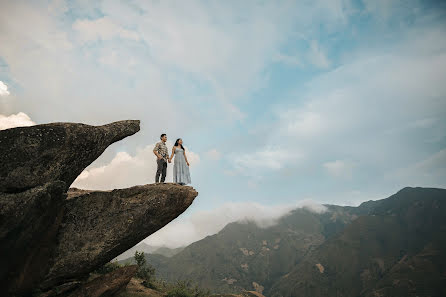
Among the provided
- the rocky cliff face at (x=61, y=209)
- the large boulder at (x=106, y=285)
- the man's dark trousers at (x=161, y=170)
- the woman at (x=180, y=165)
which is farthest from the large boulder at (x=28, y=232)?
the woman at (x=180, y=165)

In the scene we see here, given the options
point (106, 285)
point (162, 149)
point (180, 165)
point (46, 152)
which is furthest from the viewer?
point (180, 165)

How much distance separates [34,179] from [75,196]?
2.79 meters

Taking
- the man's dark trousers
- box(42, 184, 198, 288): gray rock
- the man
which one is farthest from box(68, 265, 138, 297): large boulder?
the man

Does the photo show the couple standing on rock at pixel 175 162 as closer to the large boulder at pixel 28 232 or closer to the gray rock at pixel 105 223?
the gray rock at pixel 105 223

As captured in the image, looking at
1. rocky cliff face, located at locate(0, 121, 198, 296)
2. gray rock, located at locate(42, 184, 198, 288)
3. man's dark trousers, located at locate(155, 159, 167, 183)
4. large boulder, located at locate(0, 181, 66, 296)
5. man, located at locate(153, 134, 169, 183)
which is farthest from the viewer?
man's dark trousers, located at locate(155, 159, 167, 183)

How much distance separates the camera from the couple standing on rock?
17.0m

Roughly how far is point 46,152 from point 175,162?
786 cm

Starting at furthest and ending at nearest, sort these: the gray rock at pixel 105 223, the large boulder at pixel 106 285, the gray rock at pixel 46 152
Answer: the large boulder at pixel 106 285 < the gray rock at pixel 105 223 < the gray rock at pixel 46 152

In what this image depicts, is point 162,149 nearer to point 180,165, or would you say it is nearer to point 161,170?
point 161,170

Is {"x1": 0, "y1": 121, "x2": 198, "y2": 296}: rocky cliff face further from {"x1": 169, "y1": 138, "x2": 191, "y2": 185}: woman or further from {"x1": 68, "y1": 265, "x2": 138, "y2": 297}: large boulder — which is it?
{"x1": 169, "y1": 138, "x2": 191, "y2": 185}: woman

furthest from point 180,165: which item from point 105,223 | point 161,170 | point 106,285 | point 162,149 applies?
point 106,285

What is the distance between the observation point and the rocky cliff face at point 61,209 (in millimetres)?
9836

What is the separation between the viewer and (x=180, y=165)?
685 inches

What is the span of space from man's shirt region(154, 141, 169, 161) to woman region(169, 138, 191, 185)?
1.24ft
